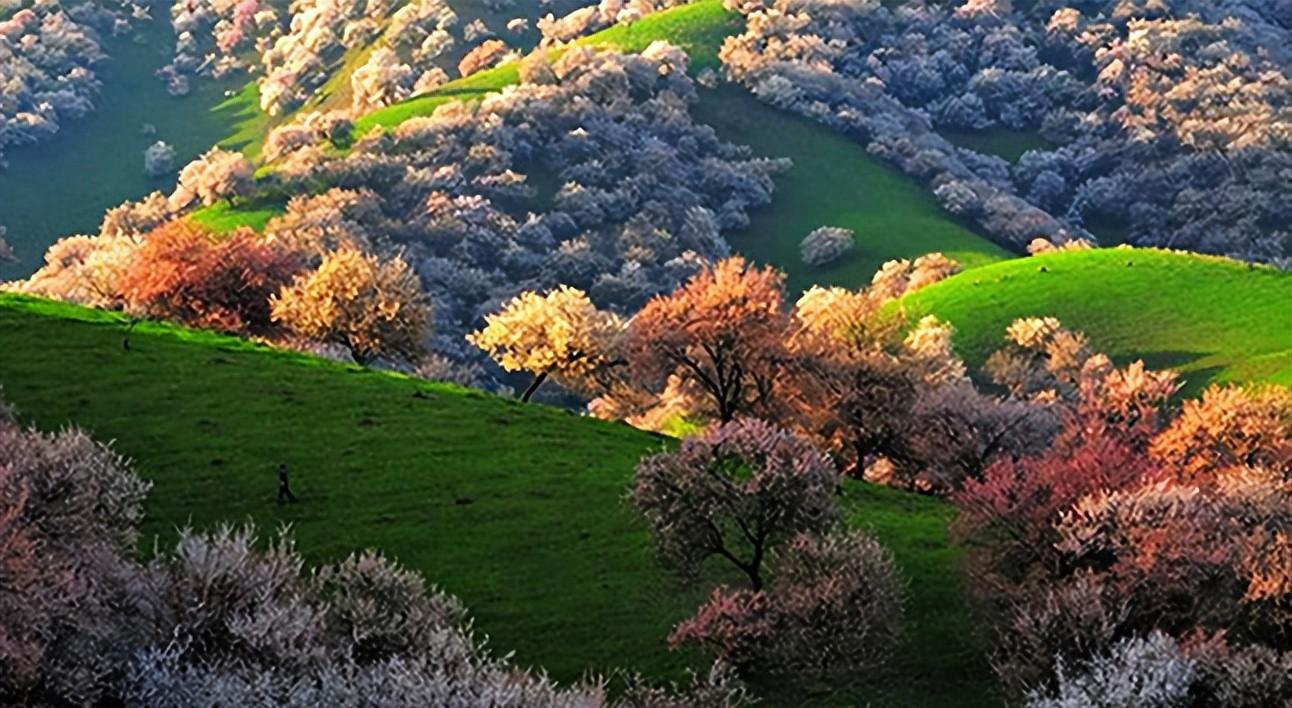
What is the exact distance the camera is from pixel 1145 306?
109375mm

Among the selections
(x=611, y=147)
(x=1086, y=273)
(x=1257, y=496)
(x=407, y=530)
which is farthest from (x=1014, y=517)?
(x=611, y=147)

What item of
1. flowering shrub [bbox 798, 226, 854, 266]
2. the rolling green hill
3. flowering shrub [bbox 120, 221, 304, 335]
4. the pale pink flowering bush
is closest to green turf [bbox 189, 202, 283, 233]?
the rolling green hill

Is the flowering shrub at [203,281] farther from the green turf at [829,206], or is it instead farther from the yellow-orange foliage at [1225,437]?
the green turf at [829,206]

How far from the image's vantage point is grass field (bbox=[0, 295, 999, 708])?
39.9m

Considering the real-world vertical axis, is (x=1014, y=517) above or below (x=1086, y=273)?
above

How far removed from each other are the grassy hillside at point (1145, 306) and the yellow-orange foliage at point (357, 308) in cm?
5131

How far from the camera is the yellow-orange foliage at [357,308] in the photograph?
73.4 meters

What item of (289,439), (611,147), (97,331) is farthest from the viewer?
(611,147)

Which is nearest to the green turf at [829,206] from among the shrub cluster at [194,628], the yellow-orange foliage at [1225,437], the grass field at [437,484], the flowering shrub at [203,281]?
the flowering shrub at [203,281]

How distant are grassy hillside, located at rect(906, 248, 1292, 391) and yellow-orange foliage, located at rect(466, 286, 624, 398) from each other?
43.9 meters

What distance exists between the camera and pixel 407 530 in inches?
1785

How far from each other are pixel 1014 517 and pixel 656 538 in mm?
11721

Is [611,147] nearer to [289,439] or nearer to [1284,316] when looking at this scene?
[1284,316]

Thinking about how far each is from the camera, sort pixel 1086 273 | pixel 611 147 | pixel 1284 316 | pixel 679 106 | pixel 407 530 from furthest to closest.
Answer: pixel 679 106 → pixel 611 147 → pixel 1086 273 → pixel 1284 316 → pixel 407 530
